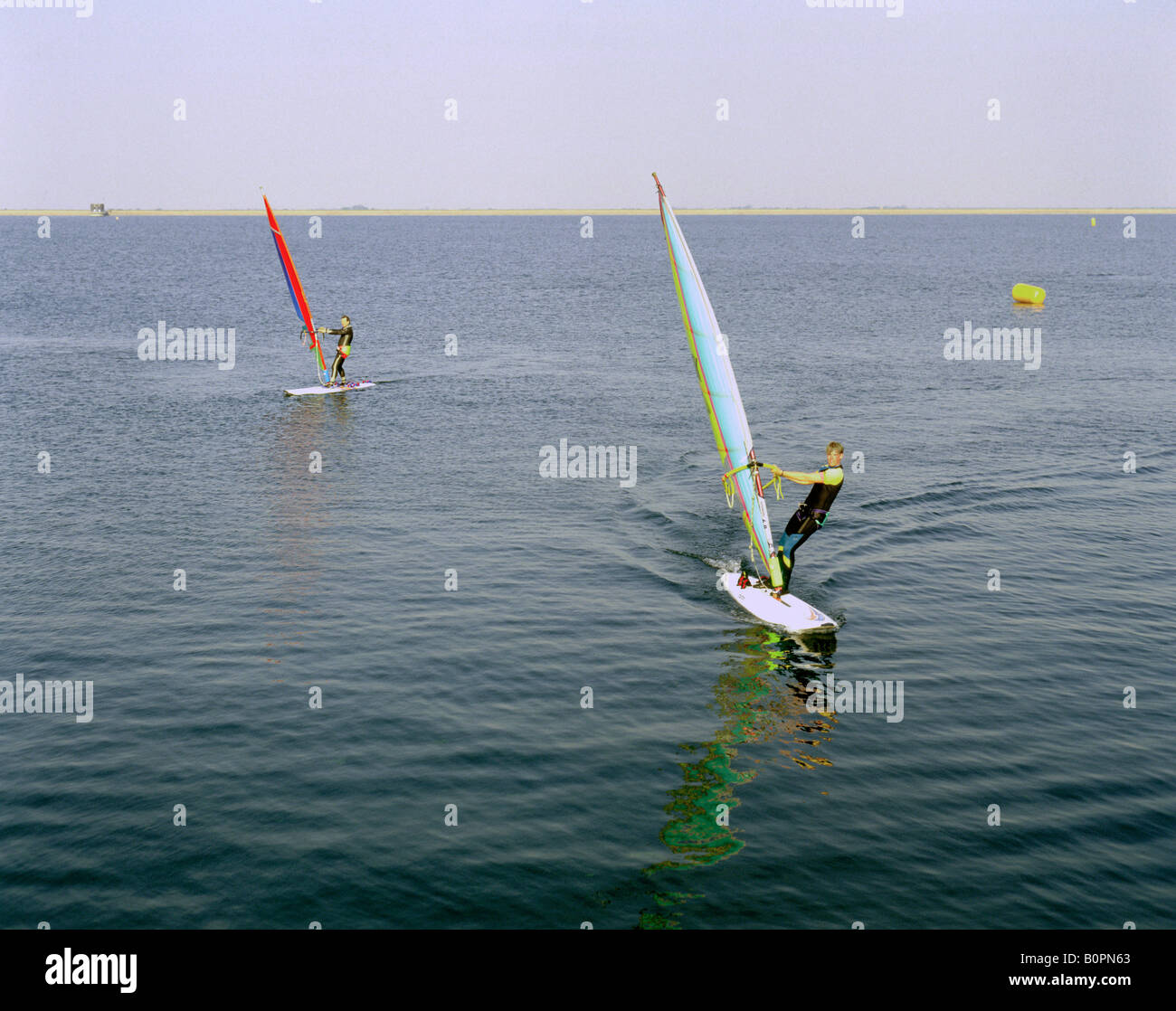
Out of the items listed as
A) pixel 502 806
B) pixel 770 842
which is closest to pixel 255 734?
pixel 502 806

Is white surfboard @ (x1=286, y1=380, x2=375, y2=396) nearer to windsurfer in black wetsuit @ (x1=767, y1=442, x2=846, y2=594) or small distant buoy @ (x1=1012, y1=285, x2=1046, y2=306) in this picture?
windsurfer in black wetsuit @ (x1=767, y1=442, x2=846, y2=594)

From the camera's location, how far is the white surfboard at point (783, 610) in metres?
20.4

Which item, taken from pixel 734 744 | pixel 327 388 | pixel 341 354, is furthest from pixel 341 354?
pixel 734 744

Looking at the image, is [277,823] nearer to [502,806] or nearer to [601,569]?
[502,806]

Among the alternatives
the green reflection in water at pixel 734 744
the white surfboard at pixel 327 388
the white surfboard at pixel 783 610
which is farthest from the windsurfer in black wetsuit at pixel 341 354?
the green reflection in water at pixel 734 744

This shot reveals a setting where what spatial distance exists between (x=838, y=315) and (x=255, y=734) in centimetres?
6662

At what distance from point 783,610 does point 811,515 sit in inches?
77.1

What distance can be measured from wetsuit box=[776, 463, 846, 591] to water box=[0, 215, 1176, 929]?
A: 1387 millimetres

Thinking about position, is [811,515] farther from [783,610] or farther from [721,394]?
[721,394]

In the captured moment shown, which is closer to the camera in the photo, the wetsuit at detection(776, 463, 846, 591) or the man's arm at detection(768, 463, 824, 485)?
the man's arm at detection(768, 463, 824, 485)

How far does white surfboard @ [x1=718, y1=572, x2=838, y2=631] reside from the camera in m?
20.4

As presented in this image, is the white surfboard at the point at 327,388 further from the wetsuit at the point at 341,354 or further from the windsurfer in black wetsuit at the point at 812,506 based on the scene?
the windsurfer in black wetsuit at the point at 812,506

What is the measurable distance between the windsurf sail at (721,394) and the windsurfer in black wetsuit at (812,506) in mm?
253

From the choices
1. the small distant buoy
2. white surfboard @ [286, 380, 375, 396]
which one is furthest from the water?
the small distant buoy
